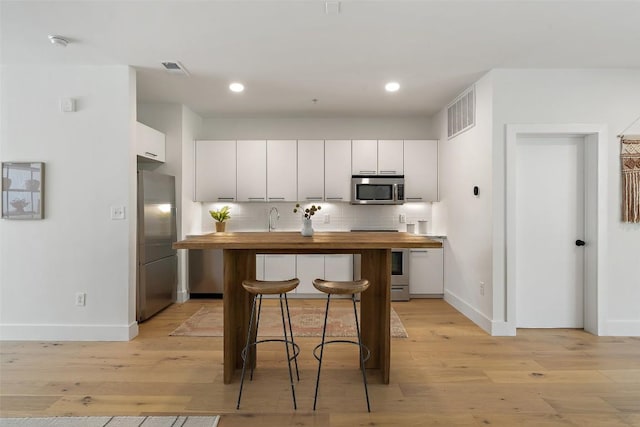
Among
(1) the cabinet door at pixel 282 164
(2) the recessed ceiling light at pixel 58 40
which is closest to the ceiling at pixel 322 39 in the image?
(2) the recessed ceiling light at pixel 58 40

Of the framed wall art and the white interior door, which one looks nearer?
the framed wall art

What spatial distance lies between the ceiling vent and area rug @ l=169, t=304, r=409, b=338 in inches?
105

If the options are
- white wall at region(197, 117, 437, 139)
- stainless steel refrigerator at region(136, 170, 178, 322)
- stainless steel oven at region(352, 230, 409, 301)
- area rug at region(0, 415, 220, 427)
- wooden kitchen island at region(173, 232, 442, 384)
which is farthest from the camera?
white wall at region(197, 117, 437, 139)

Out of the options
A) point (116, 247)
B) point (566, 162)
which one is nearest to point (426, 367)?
point (566, 162)

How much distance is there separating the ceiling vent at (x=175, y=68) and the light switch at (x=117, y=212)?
1460mm

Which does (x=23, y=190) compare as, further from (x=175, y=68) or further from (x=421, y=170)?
(x=421, y=170)

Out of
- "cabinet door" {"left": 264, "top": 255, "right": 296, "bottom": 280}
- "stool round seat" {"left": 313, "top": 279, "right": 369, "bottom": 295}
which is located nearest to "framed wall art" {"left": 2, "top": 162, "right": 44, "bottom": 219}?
"cabinet door" {"left": 264, "top": 255, "right": 296, "bottom": 280}

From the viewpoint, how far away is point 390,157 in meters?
5.22

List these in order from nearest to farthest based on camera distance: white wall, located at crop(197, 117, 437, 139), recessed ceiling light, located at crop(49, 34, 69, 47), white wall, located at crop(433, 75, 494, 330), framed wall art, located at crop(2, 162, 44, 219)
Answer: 1. recessed ceiling light, located at crop(49, 34, 69, 47)
2. framed wall art, located at crop(2, 162, 44, 219)
3. white wall, located at crop(433, 75, 494, 330)
4. white wall, located at crop(197, 117, 437, 139)

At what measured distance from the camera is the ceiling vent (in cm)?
341

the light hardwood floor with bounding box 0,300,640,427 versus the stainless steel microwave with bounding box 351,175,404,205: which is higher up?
the stainless steel microwave with bounding box 351,175,404,205

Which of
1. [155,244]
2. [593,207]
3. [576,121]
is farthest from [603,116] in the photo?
[155,244]

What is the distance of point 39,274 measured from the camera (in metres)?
3.45

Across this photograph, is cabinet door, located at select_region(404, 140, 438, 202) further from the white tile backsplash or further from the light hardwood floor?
the light hardwood floor
